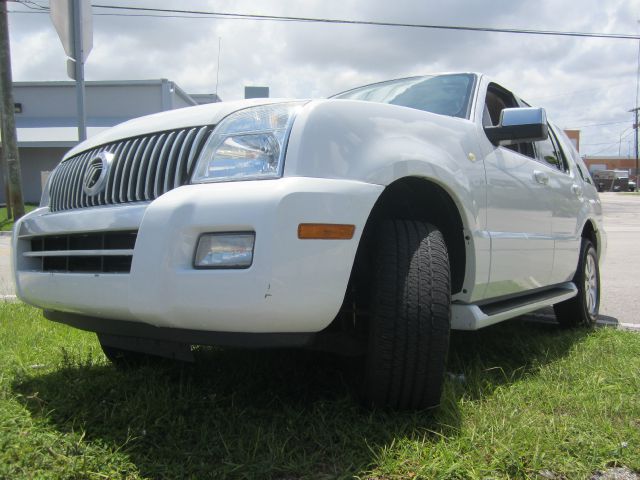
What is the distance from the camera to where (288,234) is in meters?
1.93

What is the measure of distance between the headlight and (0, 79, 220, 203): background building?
20.8 metres

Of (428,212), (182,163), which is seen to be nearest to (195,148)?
(182,163)

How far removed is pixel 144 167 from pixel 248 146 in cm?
49

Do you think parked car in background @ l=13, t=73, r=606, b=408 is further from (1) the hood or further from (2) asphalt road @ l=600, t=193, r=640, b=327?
(2) asphalt road @ l=600, t=193, r=640, b=327

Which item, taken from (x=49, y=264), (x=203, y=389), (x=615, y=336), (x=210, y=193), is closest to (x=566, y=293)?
(x=615, y=336)

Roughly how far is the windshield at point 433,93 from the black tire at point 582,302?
1.87m

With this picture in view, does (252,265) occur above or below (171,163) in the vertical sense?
below

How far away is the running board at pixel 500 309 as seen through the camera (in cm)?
270

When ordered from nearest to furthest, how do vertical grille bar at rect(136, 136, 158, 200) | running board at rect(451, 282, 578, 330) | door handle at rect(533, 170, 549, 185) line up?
vertical grille bar at rect(136, 136, 158, 200)
running board at rect(451, 282, 578, 330)
door handle at rect(533, 170, 549, 185)

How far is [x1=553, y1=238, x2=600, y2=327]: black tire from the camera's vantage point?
4.29m

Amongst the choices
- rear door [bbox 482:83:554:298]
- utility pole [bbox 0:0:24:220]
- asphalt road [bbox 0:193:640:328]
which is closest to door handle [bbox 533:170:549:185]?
rear door [bbox 482:83:554:298]

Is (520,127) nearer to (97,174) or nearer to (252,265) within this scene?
(252,265)

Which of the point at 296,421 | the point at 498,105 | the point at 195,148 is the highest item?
the point at 498,105

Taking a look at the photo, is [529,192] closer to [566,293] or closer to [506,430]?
[566,293]
